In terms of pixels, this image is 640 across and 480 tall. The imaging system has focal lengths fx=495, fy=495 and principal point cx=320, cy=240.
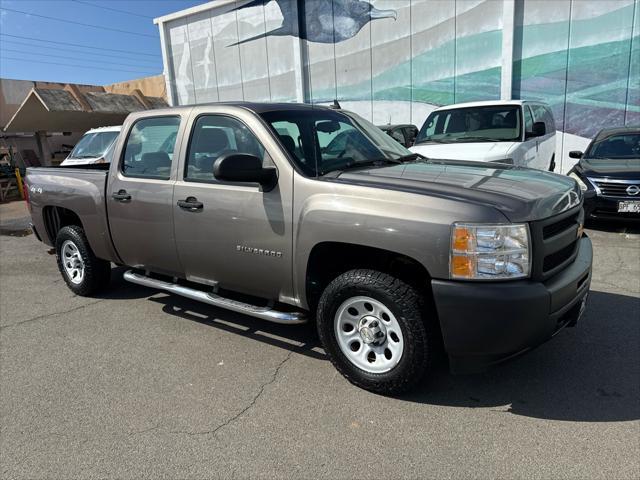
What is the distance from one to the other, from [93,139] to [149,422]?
30.9 ft

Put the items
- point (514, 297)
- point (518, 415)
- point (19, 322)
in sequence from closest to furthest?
point (514, 297)
point (518, 415)
point (19, 322)

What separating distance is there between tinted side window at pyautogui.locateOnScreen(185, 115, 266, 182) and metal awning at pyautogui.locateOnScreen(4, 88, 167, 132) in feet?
40.1

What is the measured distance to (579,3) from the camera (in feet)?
39.8

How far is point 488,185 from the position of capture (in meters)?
3.07

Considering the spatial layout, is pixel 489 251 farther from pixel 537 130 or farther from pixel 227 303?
pixel 537 130

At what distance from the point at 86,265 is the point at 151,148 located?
1635 millimetres

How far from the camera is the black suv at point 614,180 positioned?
714cm

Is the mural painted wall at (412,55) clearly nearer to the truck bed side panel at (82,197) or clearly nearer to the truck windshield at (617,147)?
the truck windshield at (617,147)

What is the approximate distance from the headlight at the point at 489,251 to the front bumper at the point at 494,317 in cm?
6

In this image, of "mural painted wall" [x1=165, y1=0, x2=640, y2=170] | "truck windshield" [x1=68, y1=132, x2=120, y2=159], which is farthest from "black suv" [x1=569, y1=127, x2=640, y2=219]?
"truck windshield" [x1=68, y1=132, x2=120, y2=159]

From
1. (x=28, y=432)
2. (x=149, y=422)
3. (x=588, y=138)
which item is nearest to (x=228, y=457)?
(x=149, y=422)

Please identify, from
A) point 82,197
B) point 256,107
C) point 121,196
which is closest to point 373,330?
point 256,107

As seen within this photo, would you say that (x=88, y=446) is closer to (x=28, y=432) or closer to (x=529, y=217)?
(x=28, y=432)

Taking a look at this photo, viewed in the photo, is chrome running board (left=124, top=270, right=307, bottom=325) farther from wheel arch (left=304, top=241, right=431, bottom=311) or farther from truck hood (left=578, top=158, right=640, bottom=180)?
truck hood (left=578, top=158, right=640, bottom=180)
